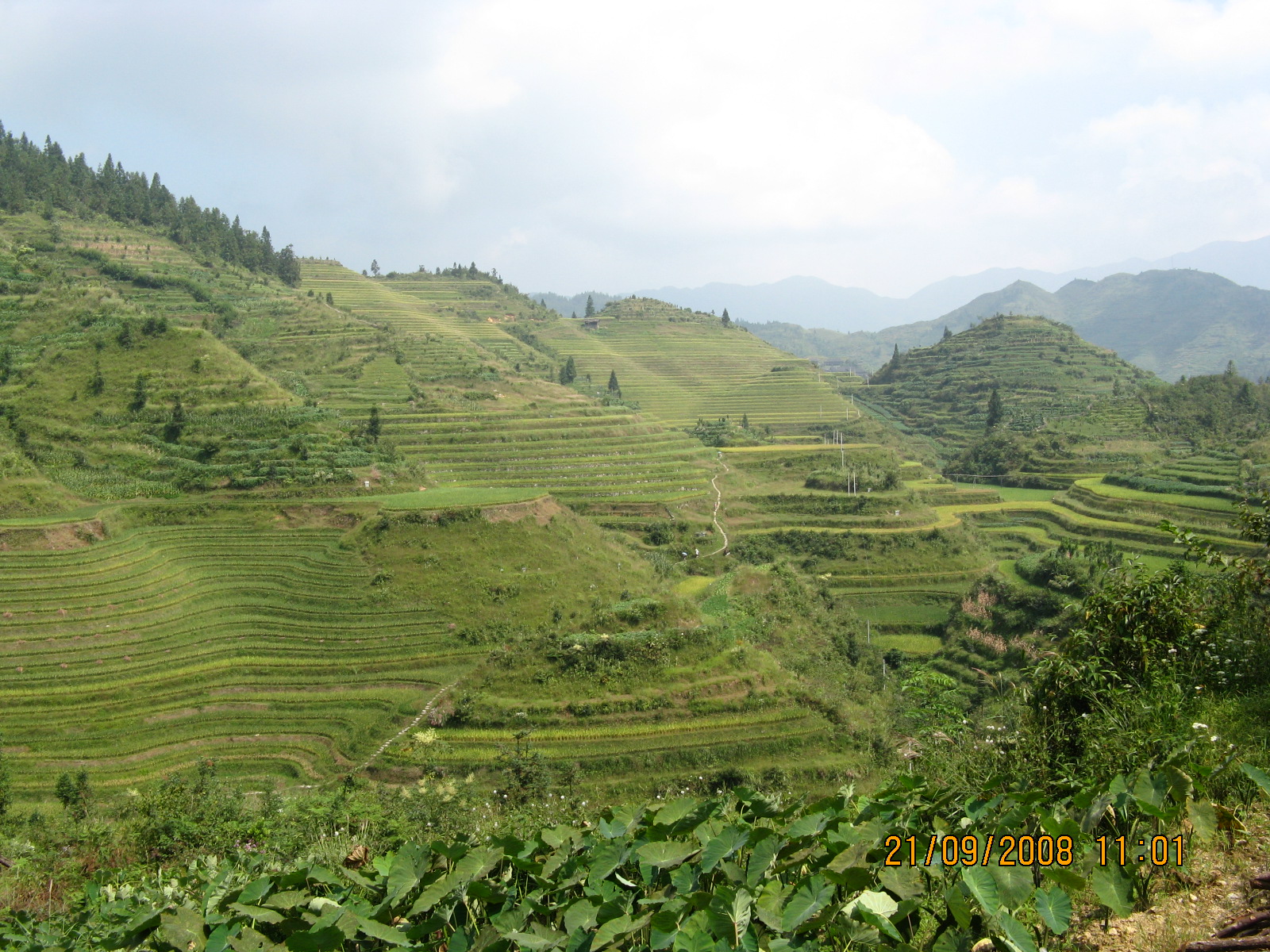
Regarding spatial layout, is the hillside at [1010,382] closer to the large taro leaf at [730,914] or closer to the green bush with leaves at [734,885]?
the green bush with leaves at [734,885]

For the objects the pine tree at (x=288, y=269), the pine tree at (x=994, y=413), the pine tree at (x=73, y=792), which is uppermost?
the pine tree at (x=288, y=269)

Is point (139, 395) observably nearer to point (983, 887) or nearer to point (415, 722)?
point (415, 722)

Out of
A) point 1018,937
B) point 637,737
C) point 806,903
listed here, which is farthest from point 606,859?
point 637,737

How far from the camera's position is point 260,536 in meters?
28.6

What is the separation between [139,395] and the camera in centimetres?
3603

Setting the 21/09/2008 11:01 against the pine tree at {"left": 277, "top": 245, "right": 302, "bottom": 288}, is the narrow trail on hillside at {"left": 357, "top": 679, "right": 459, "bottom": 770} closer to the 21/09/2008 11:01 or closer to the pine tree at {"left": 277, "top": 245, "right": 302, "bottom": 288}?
the 21/09/2008 11:01

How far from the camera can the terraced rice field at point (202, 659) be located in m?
19.6

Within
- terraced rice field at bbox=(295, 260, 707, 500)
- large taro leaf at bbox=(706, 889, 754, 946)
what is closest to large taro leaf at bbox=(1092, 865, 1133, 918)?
large taro leaf at bbox=(706, 889, 754, 946)

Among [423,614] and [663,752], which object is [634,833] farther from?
[423,614]

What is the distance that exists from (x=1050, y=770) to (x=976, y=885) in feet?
9.80

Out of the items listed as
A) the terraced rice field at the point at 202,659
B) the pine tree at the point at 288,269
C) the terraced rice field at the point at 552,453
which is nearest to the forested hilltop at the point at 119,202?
the pine tree at the point at 288,269

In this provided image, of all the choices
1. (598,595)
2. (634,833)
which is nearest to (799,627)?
(598,595)

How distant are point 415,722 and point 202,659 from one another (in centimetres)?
756

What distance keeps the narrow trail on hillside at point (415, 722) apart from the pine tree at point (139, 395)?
81.4 feet
